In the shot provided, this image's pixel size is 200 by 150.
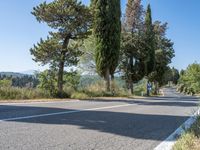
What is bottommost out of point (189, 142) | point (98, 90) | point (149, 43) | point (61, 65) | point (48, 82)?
point (189, 142)

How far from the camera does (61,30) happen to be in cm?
2833

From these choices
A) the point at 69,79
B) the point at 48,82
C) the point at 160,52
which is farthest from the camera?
the point at 160,52

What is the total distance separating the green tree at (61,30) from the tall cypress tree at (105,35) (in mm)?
6104

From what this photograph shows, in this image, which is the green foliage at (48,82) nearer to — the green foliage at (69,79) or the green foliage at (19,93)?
the green foliage at (69,79)

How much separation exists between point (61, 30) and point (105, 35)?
24.8ft

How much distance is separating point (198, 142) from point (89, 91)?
25104mm

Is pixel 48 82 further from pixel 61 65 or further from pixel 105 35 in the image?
pixel 105 35

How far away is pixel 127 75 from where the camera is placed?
52312 millimetres

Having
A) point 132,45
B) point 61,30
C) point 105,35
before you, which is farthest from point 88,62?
point 61,30

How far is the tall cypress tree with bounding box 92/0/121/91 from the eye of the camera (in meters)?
34.8

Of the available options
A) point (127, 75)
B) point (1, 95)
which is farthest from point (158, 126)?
point (127, 75)

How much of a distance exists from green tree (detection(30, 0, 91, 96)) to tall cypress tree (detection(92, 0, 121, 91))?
610cm

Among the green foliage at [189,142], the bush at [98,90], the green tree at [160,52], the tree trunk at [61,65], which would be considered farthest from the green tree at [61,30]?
the green tree at [160,52]

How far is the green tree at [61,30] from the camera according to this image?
89.6 feet
